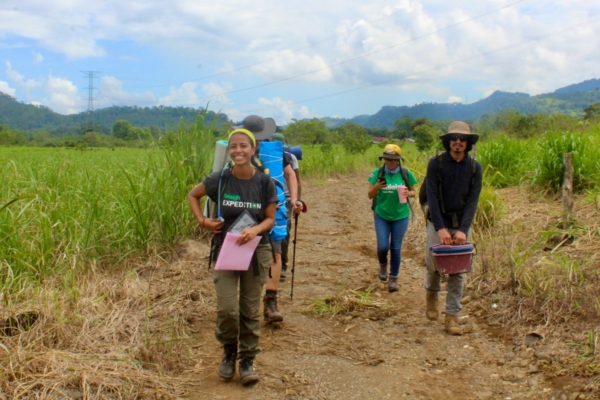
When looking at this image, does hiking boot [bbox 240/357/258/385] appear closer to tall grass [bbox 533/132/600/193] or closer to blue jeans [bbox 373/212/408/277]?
blue jeans [bbox 373/212/408/277]

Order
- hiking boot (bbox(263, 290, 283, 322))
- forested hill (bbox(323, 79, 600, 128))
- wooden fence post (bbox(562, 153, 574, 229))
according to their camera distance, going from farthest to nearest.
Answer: forested hill (bbox(323, 79, 600, 128))
wooden fence post (bbox(562, 153, 574, 229))
hiking boot (bbox(263, 290, 283, 322))

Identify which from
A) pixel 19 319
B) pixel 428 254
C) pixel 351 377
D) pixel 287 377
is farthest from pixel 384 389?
Result: pixel 19 319

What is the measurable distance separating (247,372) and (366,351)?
113cm

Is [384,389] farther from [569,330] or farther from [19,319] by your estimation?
[19,319]

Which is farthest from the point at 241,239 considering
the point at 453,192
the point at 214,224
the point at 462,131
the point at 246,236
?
the point at 462,131

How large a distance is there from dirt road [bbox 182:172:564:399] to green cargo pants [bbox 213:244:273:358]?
28 centimetres

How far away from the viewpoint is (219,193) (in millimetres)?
3754

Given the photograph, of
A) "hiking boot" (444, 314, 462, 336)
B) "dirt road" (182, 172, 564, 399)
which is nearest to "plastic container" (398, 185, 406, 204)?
"dirt road" (182, 172, 564, 399)

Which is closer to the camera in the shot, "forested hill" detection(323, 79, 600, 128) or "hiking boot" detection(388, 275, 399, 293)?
"hiking boot" detection(388, 275, 399, 293)

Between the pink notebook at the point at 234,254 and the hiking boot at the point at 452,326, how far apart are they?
2.09 meters

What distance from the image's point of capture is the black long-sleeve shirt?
4.73 m

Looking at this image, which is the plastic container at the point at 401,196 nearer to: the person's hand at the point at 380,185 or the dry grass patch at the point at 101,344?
the person's hand at the point at 380,185

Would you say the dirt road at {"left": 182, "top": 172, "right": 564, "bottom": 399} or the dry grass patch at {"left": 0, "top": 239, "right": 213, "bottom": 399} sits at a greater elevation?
the dry grass patch at {"left": 0, "top": 239, "right": 213, "bottom": 399}

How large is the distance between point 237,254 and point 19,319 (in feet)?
4.96
